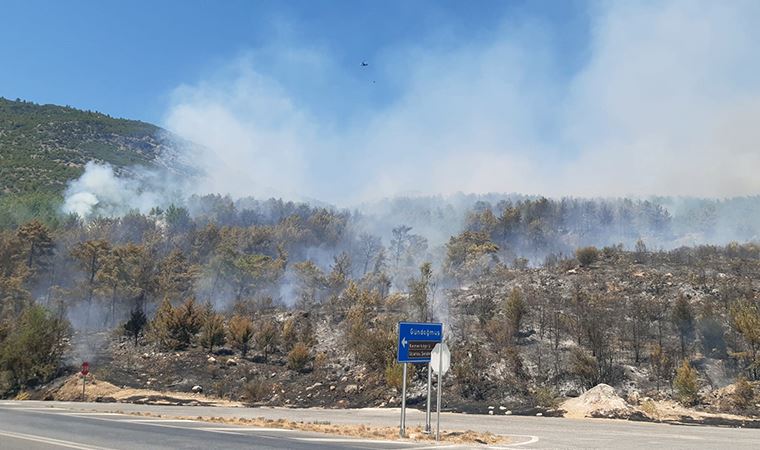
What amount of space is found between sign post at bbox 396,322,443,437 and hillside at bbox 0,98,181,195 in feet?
371

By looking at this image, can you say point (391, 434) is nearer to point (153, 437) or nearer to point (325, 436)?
point (325, 436)

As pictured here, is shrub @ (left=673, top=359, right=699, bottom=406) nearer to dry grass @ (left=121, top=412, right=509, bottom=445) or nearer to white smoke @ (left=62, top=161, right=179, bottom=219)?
dry grass @ (left=121, top=412, right=509, bottom=445)

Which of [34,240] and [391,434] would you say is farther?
[34,240]

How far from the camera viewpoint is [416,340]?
12289 millimetres

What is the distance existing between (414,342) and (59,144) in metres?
151

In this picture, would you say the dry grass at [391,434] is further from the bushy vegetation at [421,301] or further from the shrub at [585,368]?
the shrub at [585,368]

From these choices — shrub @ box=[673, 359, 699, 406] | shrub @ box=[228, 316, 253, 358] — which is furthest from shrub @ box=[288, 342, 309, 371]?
shrub @ box=[673, 359, 699, 406]

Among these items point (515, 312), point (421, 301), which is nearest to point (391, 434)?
point (515, 312)

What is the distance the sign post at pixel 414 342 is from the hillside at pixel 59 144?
112936 mm

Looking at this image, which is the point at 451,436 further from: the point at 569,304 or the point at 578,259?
the point at 578,259

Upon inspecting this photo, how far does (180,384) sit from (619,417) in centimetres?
2200

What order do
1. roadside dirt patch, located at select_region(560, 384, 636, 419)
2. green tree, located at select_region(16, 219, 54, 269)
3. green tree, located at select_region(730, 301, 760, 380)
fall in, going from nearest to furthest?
1. roadside dirt patch, located at select_region(560, 384, 636, 419)
2. green tree, located at select_region(730, 301, 760, 380)
3. green tree, located at select_region(16, 219, 54, 269)

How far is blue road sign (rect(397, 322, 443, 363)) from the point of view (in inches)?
473

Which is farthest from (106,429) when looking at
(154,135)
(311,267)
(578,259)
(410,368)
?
(154,135)
